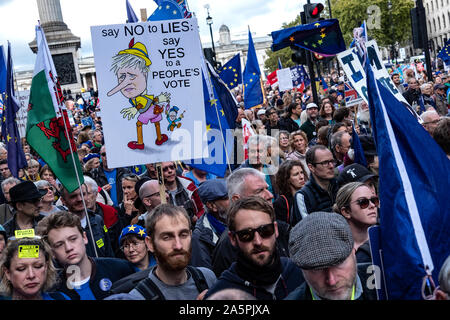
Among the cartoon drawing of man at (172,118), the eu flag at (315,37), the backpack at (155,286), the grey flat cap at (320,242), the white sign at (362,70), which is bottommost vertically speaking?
the backpack at (155,286)

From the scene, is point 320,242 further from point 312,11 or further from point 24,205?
point 312,11

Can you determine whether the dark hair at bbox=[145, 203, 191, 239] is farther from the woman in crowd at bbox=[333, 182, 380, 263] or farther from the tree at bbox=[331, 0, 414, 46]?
the tree at bbox=[331, 0, 414, 46]

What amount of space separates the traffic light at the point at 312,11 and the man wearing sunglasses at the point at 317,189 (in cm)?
589

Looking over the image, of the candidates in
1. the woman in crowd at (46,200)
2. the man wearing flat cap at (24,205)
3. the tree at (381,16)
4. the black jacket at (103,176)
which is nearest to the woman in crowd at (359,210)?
the man wearing flat cap at (24,205)

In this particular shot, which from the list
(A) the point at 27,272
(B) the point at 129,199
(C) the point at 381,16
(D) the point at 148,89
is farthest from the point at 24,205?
(C) the point at 381,16

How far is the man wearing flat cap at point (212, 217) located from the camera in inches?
181

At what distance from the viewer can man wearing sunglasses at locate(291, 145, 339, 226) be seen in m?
5.25

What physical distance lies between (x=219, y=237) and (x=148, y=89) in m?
1.49

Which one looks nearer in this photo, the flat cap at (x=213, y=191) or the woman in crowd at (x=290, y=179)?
the flat cap at (x=213, y=191)

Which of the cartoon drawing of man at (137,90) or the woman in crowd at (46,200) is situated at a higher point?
the cartoon drawing of man at (137,90)

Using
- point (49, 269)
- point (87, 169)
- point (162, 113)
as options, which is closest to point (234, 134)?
point (87, 169)

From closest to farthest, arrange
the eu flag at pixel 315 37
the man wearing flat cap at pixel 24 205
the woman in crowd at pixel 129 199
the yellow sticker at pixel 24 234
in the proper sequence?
the yellow sticker at pixel 24 234 → the man wearing flat cap at pixel 24 205 → the woman in crowd at pixel 129 199 → the eu flag at pixel 315 37

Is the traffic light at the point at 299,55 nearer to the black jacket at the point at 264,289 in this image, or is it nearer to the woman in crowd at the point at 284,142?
the woman in crowd at the point at 284,142

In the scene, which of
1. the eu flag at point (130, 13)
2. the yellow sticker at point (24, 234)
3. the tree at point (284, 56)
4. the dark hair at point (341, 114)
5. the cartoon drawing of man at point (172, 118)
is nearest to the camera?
the yellow sticker at point (24, 234)
